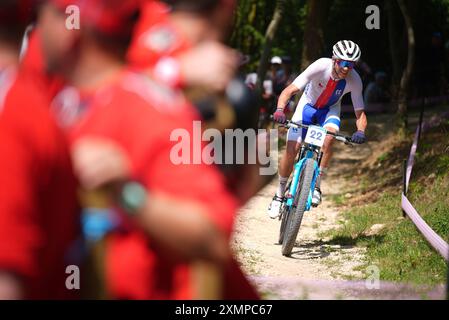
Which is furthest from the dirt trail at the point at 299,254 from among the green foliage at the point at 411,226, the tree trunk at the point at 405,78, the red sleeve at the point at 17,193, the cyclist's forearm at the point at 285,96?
the tree trunk at the point at 405,78

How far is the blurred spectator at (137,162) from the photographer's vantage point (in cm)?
238

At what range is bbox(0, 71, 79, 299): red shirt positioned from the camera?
2074 mm

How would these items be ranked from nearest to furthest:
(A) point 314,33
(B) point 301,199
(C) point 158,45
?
(C) point 158,45 → (B) point 301,199 → (A) point 314,33

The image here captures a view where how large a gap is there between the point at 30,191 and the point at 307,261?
6.36m

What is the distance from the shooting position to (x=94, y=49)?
2691mm

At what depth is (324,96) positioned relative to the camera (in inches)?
336

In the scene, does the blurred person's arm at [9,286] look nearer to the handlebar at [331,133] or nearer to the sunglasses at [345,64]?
the handlebar at [331,133]

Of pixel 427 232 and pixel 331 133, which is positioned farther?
pixel 331 133

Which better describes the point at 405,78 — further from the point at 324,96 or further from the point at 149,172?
the point at 149,172

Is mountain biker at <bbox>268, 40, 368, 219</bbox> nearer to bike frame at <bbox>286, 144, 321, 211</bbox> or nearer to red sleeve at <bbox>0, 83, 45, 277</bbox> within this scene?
bike frame at <bbox>286, 144, 321, 211</bbox>

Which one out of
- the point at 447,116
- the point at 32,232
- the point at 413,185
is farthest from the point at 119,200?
the point at 447,116

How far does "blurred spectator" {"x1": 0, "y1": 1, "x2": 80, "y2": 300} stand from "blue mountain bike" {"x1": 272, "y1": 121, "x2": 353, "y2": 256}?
5.72 metres

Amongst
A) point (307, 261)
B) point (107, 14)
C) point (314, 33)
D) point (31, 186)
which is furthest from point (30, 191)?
point (314, 33)

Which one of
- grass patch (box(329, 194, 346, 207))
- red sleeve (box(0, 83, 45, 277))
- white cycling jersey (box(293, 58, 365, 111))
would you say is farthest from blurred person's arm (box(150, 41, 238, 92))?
grass patch (box(329, 194, 346, 207))
